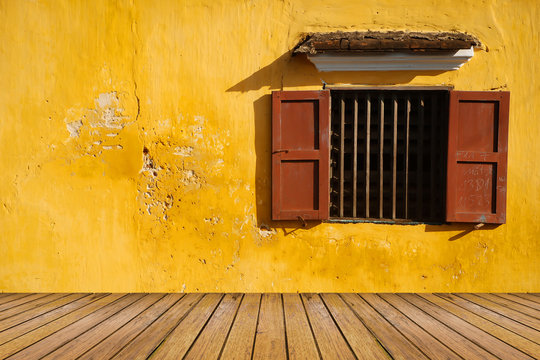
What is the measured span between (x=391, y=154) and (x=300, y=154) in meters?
0.90

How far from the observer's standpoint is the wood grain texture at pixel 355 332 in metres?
1.93

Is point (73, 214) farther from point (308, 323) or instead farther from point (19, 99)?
point (308, 323)

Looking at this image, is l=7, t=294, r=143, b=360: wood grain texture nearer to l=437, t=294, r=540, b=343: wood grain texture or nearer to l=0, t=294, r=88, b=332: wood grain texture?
l=0, t=294, r=88, b=332: wood grain texture

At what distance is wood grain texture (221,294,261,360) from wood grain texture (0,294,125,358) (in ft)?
4.07

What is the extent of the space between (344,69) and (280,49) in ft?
2.14

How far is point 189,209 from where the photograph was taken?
3182 mm

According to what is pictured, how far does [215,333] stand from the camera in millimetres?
2223

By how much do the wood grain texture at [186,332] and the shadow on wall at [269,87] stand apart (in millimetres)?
874

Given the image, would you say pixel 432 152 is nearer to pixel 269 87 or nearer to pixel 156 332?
pixel 269 87

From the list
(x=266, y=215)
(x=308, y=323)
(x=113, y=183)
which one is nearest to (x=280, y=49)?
(x=266, y=215)

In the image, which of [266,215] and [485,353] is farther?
[266,215]

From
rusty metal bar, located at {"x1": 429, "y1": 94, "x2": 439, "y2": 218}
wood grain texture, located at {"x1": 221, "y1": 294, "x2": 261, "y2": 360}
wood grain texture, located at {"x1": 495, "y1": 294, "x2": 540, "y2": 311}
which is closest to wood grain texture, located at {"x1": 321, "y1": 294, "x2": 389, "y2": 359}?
wood grain texture, located at {"x1": 221, "y1": 294, "x2": 261, "y2": 360}

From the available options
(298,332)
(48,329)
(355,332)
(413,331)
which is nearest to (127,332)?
(48,329)

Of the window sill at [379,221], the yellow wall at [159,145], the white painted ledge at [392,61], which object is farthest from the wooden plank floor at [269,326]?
the white painted ledge at [392,61]
